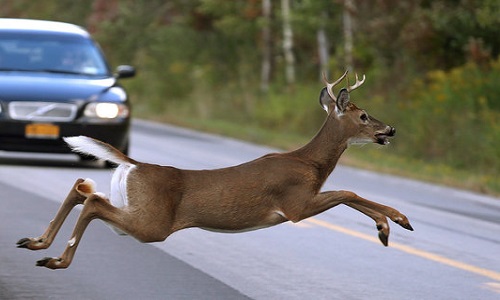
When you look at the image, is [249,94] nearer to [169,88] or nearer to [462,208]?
[169,88]

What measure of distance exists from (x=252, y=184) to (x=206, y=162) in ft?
38.5

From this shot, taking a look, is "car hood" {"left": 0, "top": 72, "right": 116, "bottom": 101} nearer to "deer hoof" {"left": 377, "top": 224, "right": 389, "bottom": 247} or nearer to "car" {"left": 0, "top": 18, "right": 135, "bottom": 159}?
"car" {"left": 0, "top": 18, "right": 135, "bottom": 159}

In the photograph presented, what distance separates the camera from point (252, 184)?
8.52m

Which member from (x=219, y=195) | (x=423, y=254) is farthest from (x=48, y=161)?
(x=219, y=195)

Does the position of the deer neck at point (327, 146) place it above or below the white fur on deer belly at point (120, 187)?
above

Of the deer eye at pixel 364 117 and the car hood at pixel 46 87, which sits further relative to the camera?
the car hood at pixel 46 87

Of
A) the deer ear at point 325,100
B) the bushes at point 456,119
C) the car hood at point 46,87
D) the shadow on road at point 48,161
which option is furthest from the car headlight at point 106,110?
the deer ear at point 325,100

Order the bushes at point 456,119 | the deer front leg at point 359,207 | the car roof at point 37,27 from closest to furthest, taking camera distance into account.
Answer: the deer front leg at point 359,207 < the car roof at point 37,27 < the bushes at point 456,119

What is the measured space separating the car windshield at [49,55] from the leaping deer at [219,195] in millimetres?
9499

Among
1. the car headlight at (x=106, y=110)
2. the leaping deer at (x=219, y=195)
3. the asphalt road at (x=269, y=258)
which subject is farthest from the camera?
the car headlight at (x=106, y=110)

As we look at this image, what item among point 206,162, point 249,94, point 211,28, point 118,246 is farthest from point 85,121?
point 211,28

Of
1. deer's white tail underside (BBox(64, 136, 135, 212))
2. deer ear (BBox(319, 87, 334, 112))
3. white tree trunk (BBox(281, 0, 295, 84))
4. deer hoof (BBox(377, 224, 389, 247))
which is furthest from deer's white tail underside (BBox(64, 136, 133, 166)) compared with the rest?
white tree trunk (BBox(281, 0, 295, 84))

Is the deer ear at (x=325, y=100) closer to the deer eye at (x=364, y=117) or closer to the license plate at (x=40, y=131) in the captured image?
the deer eye at (x=364, y=117)

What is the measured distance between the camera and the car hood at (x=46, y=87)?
54.9 ft
